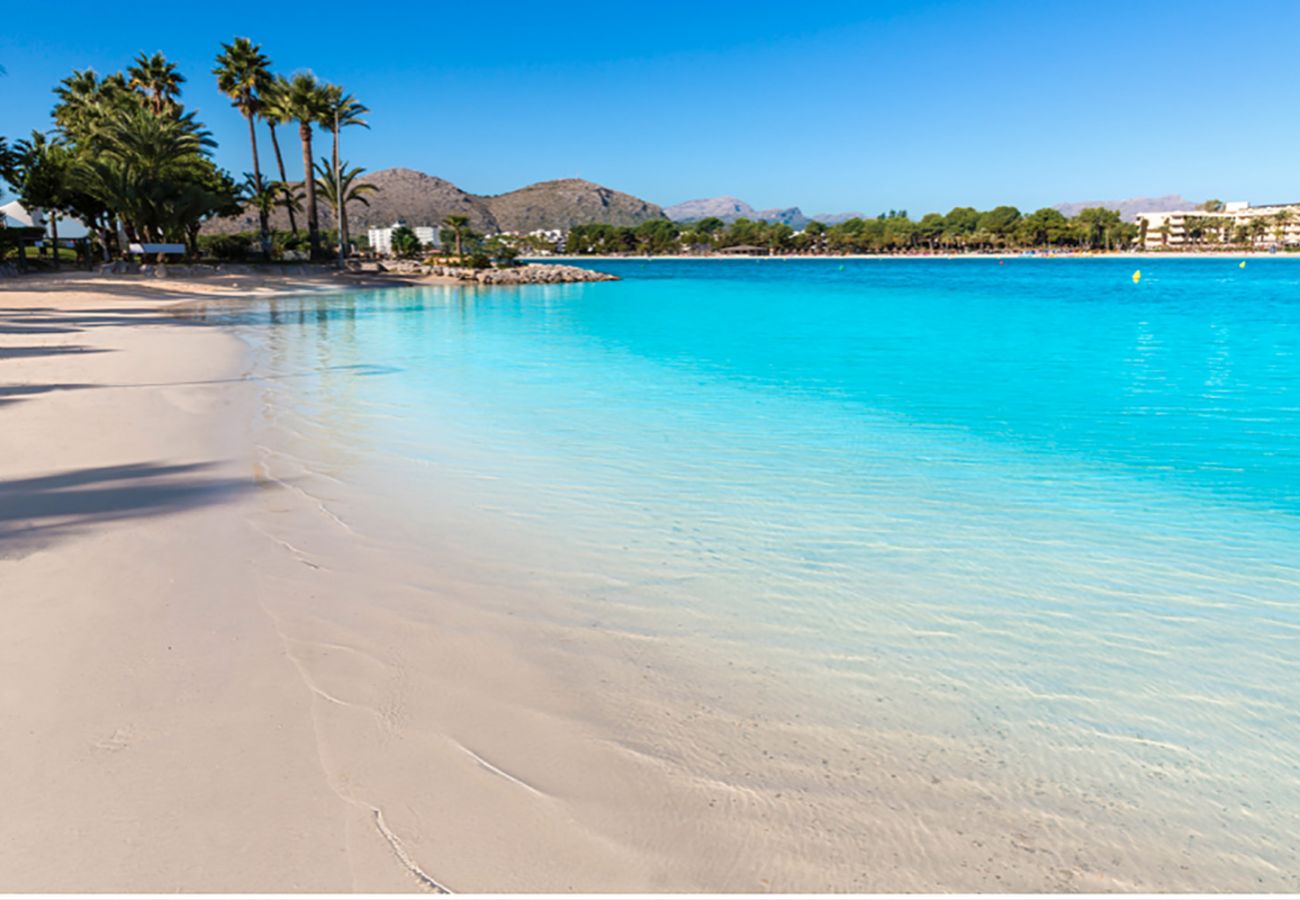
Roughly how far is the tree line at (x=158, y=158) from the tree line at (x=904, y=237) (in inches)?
5050

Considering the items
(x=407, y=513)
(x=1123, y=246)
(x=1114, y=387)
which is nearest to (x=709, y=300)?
(x=1114, y=387)

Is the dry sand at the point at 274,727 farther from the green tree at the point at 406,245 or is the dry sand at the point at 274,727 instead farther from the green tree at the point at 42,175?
the green tree at the point at 406,245

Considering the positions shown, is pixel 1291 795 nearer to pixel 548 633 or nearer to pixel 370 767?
pixel 548 633

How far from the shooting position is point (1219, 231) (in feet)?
547

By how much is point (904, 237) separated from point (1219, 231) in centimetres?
6424

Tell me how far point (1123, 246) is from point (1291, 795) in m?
201

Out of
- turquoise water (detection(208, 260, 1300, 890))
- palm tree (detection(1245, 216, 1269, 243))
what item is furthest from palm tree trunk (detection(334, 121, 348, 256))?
palm tree (detection(1245, 216, 1269, 243))

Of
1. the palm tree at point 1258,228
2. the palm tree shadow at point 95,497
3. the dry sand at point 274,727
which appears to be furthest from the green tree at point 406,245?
the palm tree at point 1258,228

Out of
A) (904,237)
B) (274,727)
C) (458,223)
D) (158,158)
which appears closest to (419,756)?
(274,727)

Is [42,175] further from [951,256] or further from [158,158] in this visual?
[951,256]

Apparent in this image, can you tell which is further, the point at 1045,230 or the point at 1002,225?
the point at 1002,225

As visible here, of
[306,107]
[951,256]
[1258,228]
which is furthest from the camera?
[951,256]

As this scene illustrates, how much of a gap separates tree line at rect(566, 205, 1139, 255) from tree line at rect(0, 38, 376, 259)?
12827 centimetres

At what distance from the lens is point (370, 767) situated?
2914 millimetres
